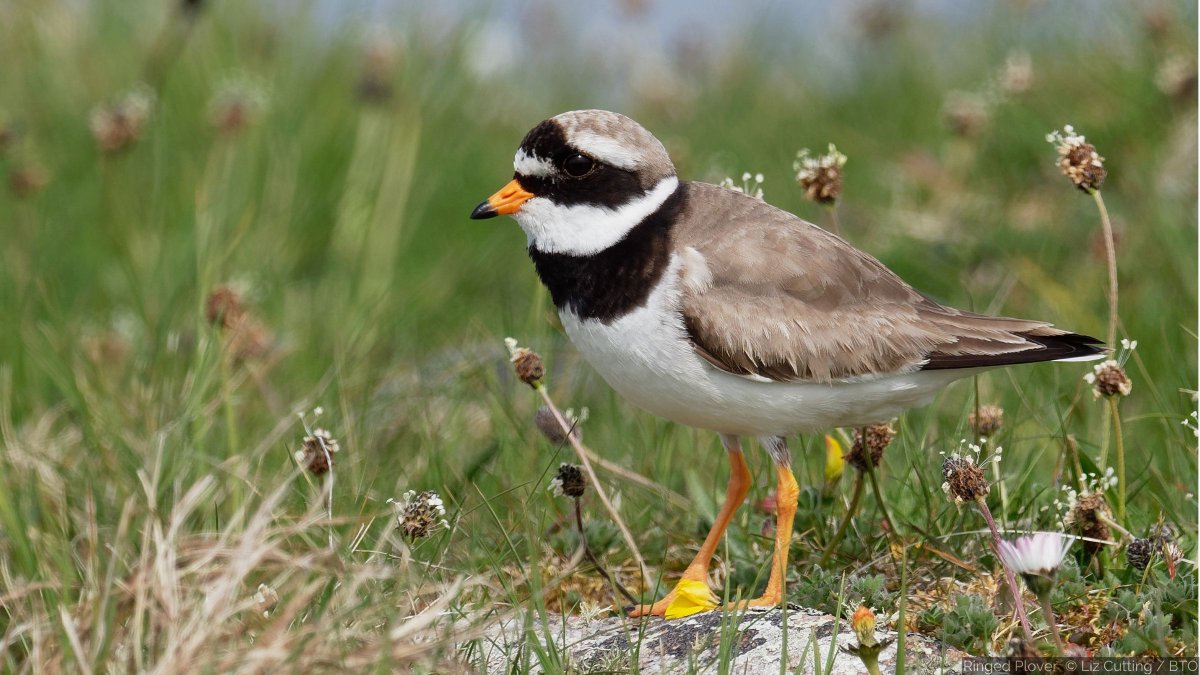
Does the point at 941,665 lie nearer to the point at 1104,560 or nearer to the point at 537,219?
the point at 1104,560

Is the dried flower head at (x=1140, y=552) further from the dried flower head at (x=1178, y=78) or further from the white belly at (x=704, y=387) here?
the dried flower head at (x=1178, y=78)

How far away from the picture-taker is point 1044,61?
366 inches

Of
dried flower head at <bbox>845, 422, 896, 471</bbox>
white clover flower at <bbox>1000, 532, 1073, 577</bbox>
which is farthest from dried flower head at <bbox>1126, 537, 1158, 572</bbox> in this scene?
dried flower head at <bbox>845, 422, 896, 471</bbox>

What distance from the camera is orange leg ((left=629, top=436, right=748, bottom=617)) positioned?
15.1ft

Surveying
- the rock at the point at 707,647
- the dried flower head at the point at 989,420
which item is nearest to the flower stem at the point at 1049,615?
the rock at the point at 707,647

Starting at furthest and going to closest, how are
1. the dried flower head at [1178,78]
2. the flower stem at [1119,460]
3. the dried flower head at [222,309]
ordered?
the dried flower head at [1178,78] < the dried flower head at [222,309] < the flower stem at [1119,460]

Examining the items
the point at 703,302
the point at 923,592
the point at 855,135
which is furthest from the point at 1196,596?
the point at 855,135

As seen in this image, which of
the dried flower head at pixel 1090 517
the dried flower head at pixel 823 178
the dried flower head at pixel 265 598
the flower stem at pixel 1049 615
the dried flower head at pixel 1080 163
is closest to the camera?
the flower stem at pixel 1049 615

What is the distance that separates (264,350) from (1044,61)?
5409mm

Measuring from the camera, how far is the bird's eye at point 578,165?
4801mm

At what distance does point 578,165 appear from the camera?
15.8 feet

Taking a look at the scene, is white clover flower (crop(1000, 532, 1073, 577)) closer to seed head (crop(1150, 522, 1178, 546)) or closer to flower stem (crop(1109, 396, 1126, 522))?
seed head (crop(1150, 522, 1178, 546))

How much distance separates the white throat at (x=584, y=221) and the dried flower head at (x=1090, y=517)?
162 cm

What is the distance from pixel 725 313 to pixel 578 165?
732mm
